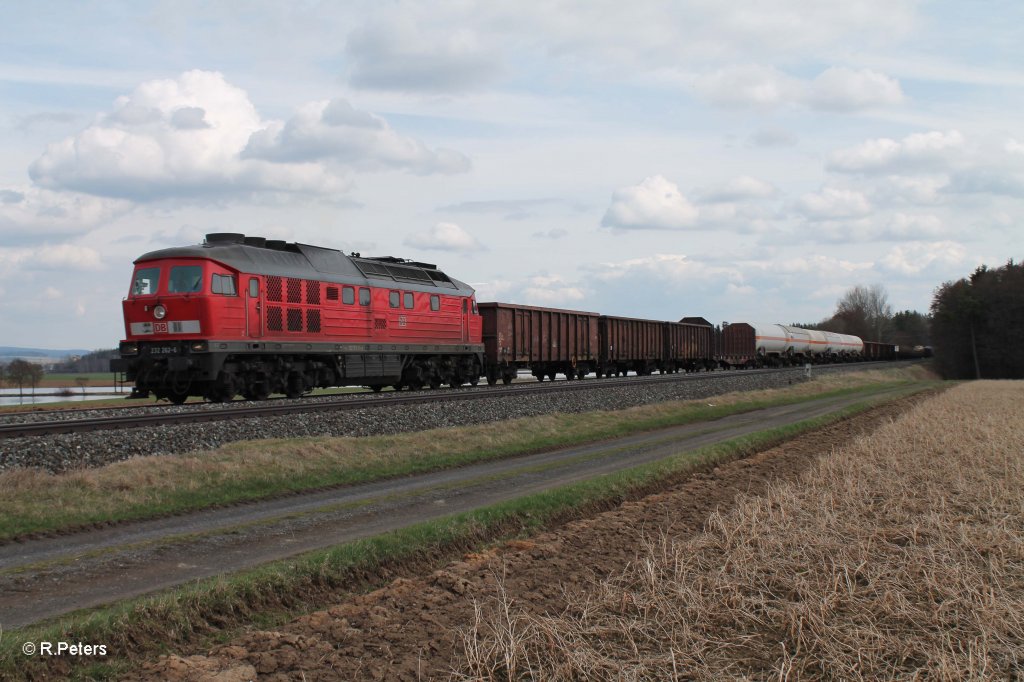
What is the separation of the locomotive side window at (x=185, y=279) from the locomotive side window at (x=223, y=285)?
1.14 feet

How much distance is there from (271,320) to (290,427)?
7032 millimetres

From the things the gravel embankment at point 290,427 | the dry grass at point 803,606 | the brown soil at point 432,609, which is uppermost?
the gravel embankment at point 290,427

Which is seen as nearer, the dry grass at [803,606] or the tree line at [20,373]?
the dry grass at [803,606]

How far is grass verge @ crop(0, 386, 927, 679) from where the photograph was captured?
6344 millimetres

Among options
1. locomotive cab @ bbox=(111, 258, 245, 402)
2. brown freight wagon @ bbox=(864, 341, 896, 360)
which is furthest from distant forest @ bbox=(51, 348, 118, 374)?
brown freight wagon @ bbox=(864, 341, 896, 360)

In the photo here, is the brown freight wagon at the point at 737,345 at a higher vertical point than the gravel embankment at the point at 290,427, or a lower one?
higher

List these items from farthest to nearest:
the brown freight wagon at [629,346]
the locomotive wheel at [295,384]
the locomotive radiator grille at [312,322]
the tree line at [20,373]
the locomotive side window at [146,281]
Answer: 1. the tree line at [20,373]
2. the brown freight wagon at [629,346]
3. the locomotive wheel at [295,384]
4. the locomotive radiator grille at [312,322]
5. the locomotive side window at [146,281]

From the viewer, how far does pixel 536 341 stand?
4275cm

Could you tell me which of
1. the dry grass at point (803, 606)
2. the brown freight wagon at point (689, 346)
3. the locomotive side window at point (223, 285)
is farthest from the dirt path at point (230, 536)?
the brown freight wagon at point (689, 346)

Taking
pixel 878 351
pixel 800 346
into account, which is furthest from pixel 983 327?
pixel 800 346

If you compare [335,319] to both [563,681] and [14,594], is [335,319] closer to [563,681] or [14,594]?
[14,594]

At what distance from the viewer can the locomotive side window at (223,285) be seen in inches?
938

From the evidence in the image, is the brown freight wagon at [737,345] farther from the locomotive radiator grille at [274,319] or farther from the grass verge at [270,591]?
the grass verge at [270,591]

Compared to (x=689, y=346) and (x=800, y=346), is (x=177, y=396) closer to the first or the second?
(x=689, y=346)
